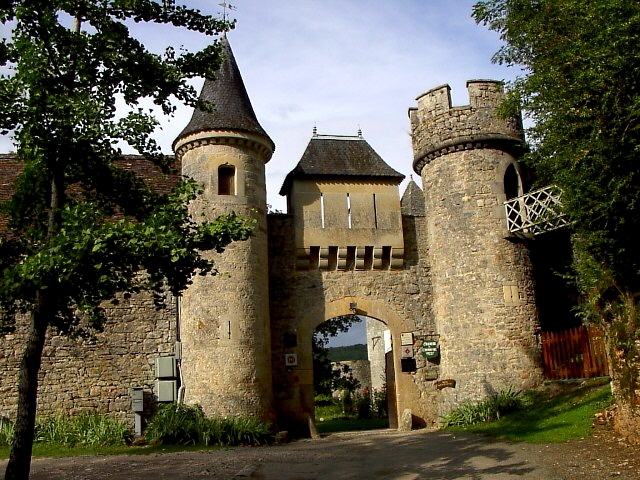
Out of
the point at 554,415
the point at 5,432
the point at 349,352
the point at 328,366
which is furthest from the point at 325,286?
→ the point at 349,352

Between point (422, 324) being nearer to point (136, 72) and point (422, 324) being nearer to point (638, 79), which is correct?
point (638, 79)

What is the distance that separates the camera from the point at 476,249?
51.5ft

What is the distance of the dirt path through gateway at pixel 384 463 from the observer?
856cm

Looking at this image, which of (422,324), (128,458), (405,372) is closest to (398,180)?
(422,324)

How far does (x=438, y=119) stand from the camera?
54.2ft

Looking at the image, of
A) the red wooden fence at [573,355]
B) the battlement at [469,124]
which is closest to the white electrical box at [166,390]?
the battlement at [469,124]

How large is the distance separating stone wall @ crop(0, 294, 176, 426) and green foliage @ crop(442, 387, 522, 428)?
21.7 ft

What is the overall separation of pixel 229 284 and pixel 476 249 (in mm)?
5797

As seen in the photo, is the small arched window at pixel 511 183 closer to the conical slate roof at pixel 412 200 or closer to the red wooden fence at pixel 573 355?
the red wooden fence at pixel 573 355

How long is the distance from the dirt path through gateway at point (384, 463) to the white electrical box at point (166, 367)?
306 centimetres

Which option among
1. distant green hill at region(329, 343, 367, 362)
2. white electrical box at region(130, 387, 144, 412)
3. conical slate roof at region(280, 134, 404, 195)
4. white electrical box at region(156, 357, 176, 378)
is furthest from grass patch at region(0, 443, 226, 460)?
distant green hill at region(329, 343, 367, 362)

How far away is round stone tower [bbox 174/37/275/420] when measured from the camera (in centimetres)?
1423

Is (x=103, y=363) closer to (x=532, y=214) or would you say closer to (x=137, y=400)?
(x=137, y=400)

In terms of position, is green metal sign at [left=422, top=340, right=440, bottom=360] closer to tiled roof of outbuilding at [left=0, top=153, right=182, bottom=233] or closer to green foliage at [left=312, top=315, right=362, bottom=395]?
tiled roof of outbuilding at [left=0, top=153, right=182, bottom=233]
